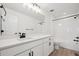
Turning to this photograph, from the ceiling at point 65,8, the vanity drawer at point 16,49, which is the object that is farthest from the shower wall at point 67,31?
the vanity drawer at point 16,49

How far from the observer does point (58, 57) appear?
1.30m

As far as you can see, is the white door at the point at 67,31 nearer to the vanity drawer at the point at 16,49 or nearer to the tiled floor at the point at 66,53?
the tiled floor at the point at 66,53

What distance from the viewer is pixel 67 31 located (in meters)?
1.49

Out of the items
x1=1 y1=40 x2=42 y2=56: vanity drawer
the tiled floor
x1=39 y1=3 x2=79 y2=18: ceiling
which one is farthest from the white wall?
the tiled floor

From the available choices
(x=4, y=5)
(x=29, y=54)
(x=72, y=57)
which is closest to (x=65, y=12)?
(x=72, y=57)

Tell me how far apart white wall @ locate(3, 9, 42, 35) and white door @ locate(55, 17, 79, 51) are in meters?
0.74

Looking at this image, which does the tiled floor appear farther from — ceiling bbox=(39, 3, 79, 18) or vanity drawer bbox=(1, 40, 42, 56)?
ceiling bbox=(39, 3, 79, 18)

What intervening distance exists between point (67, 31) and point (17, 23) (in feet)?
3.66

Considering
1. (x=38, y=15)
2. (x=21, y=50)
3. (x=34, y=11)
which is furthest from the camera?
(x=38, y=15)

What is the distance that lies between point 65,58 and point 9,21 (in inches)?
50.4

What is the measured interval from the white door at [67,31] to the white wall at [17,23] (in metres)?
0.74

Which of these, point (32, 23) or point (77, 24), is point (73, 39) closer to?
point (77, 24)

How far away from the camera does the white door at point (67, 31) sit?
55.3 inches

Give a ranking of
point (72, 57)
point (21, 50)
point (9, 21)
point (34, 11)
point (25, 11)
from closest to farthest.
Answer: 1. point (21, 50)
2. point (72, 57)
3. point (9, 21)
4. point (25, 11)
5. point (34, 11)
